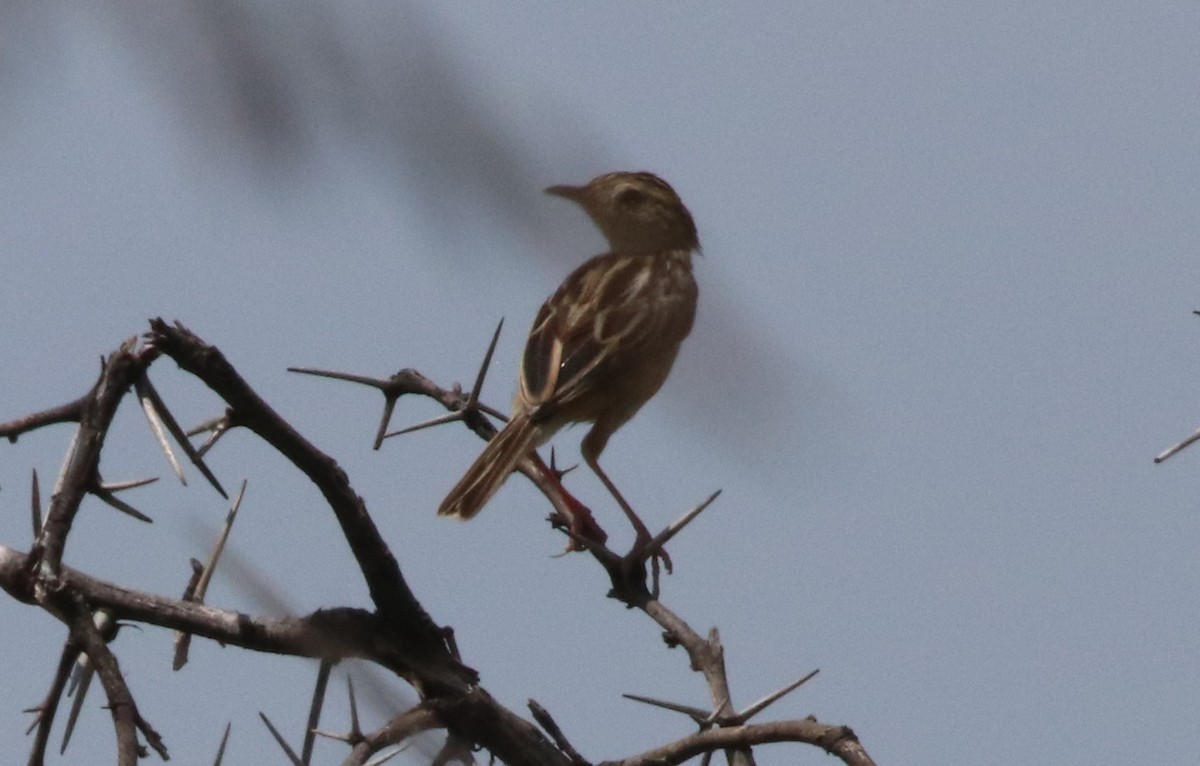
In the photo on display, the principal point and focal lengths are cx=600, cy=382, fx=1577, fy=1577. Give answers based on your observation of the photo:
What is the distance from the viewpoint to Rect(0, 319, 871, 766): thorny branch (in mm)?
2897

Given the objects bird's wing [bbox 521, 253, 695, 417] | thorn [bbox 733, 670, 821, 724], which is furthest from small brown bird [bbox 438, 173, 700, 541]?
thorn [bbox 733, 670, 821, 724]

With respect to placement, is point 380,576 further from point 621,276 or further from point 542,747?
point 621,276

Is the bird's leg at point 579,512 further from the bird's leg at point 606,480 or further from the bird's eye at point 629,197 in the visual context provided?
the bird's eye at point 629,197

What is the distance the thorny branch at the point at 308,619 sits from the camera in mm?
2897

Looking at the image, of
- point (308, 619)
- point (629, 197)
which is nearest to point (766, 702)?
point (308, 619)

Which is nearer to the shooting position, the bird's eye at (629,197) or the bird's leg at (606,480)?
the bird's leg at (606,480)

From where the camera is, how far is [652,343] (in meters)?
7.18

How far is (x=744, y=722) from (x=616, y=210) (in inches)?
198

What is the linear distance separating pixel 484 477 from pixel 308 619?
99.0 inches

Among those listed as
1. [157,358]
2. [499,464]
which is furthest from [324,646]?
[499,464]

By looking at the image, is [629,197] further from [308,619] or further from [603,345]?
[308,619]

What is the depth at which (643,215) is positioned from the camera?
836 centimetres

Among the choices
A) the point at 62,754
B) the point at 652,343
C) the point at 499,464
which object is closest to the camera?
the point at 62,754

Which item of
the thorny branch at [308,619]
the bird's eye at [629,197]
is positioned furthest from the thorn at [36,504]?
the bird's eye at [629,197]
